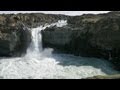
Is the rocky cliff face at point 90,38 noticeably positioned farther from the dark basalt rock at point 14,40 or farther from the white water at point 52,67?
the dark basalt rock at point 14,40

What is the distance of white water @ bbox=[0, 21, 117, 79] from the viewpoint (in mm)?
15812

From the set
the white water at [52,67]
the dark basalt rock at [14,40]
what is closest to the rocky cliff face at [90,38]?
the white water at [52,67]

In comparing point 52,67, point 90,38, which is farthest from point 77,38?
point 52,67

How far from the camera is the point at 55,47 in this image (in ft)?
72.1

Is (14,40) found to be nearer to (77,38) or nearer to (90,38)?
(77,38)

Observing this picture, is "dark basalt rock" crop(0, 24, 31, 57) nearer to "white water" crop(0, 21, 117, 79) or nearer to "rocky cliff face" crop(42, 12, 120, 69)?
"white water" crop(0, 21, 117, 79)

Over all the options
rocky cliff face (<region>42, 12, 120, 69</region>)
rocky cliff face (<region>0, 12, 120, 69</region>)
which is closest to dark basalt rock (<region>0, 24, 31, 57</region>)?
rocky cliff face (<region>0, 12, 120, 69</region>)

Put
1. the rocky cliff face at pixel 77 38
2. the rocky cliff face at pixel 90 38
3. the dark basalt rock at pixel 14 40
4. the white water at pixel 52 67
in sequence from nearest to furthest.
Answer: the white water at pixel 52 67, the rocky cliff face at pixel 90 38, the rocky cliff face at pixel 77 38, the dark basalt rock at pixel 14 40

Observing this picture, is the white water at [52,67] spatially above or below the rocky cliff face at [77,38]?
below

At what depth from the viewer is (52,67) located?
58.3 ft

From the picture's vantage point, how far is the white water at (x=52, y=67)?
15812 millimetres

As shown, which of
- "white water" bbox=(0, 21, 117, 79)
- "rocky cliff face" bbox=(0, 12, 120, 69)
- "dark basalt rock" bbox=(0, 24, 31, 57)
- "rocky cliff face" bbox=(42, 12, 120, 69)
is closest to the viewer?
"white water" bbox=(0, 21, 117, 79)

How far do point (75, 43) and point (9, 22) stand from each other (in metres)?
6.39
